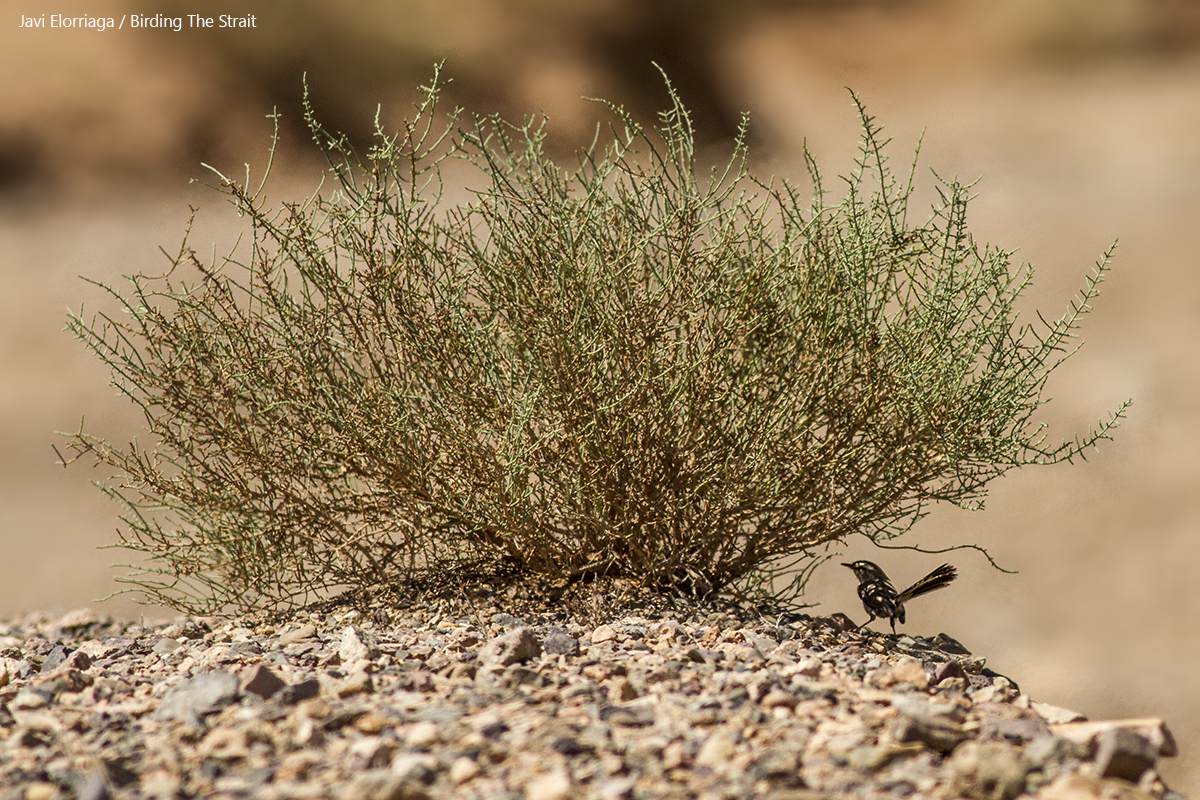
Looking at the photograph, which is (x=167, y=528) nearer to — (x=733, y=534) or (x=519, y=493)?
(x=519, y=493)

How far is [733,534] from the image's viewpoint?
374 cm

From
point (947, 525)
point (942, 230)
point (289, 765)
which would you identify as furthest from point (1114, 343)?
point (289, 765)

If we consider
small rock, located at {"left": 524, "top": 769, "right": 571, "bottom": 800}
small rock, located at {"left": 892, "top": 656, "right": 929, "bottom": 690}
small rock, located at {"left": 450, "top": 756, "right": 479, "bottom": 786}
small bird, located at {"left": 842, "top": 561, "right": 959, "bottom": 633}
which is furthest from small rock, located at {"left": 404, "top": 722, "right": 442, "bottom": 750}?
small bird, located at {"left": 842, "top": 561, "right": 959, "bottom": 633}

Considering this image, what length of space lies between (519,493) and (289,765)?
4.93 ft

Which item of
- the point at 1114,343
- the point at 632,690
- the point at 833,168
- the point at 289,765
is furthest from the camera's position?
the point at 833,168

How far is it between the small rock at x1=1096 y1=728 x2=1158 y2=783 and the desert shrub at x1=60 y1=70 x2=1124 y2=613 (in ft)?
4.61

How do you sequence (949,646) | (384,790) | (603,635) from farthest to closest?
(949,646) < (603,635) < (384,790)

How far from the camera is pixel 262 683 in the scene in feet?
8.04

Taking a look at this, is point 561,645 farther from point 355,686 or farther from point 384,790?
point 384,790

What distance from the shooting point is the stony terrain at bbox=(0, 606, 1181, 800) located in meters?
2.00

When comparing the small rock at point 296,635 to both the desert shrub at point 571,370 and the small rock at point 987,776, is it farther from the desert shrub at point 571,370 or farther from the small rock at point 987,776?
the small rock at point 987,776

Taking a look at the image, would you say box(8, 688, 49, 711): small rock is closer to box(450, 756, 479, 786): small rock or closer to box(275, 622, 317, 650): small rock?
box(275, 622, 317, 650): small rock

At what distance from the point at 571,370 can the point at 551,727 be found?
1.37m

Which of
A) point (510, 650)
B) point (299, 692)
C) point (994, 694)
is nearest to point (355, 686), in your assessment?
point (299, 692)
